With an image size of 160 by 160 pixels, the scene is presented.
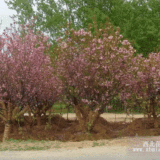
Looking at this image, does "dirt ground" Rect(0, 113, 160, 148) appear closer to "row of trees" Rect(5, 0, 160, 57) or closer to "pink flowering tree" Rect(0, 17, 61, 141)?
"pink flowering tree" Rect(0, 17, 61, 141)

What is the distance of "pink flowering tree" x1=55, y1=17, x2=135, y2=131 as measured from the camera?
13.1 metres

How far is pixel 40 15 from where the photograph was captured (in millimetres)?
44562

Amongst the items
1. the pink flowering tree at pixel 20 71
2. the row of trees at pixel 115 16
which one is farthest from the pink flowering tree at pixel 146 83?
the row of trees at pixel 115 16

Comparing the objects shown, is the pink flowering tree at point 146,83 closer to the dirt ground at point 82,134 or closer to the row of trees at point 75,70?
the row of trees at point 75,70

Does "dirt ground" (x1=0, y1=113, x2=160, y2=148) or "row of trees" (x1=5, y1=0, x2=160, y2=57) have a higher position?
"row of trees" (x1=5, y1=0, x2=160, y2=57)

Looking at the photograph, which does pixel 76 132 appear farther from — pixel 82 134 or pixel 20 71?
pixel 20 71

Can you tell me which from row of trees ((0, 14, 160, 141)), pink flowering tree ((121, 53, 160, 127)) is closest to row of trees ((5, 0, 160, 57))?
pink flowering tree ((121, 53, 160, 127))

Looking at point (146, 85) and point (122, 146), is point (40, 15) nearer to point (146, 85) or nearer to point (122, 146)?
point (146, 85)

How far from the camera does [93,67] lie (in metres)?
13.1

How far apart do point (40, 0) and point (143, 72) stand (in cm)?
3327

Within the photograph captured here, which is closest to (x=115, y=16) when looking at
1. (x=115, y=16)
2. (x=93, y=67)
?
(x=115, y=16)

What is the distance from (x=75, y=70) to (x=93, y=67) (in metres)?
0.87

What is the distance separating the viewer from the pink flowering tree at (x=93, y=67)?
43.1 feet

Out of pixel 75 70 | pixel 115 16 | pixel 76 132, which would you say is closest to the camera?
pixel 75 70
